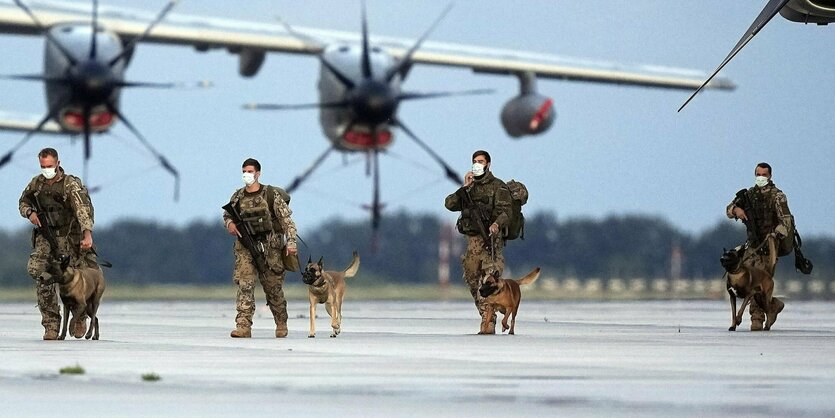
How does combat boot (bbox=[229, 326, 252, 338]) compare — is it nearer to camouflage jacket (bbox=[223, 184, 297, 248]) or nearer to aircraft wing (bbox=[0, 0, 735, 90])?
Result: camouflage jacket (bbox=[223, 184, 297, 248])

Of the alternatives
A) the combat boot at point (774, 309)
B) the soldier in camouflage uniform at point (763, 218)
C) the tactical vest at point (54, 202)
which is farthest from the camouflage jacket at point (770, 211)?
the tactical vest at point (54, 202)

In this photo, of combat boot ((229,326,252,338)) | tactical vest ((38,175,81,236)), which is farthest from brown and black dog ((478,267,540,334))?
tactical vest ((38,175,81,236))

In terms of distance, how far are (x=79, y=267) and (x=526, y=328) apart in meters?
5.35

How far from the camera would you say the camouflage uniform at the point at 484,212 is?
18406mm

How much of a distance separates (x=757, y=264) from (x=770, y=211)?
1.75ft

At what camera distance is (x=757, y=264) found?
19.4 m

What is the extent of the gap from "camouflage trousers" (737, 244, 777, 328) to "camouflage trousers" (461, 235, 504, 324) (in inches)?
101

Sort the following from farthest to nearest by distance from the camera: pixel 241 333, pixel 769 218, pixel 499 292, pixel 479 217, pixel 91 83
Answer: pixel 91 83, pixel 769 218, pixel 479 217, pixel 241 333, pixel 499 292

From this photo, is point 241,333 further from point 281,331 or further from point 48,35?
point 48,35

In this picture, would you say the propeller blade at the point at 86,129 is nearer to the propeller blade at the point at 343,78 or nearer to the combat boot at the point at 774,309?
the propeller blade at the point at 343,78

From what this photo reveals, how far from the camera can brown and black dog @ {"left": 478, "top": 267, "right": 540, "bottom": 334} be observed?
1745 cm

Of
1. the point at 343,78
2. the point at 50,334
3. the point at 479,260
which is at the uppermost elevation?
the point at 343,78

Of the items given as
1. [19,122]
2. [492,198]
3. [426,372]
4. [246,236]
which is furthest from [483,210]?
[19,122]

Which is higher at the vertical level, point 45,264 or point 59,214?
point 59,214
